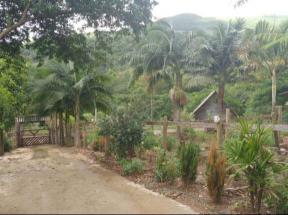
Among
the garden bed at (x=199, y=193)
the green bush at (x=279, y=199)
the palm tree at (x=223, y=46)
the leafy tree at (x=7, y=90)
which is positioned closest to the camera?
the green bush at (x=279, y=199)

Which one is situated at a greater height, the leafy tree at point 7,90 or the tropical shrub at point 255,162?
the leafy tree at point 7,90

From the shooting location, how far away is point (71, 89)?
2022 centimetres

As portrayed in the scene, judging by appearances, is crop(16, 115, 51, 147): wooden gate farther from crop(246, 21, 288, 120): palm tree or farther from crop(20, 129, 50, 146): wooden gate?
crop(246, 21, 288, 120): palm tree

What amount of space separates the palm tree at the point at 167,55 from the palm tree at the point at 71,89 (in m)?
3.24

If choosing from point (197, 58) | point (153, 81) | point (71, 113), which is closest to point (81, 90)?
point (71, 113)

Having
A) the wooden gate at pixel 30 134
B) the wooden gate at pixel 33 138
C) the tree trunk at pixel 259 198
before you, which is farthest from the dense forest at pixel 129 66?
the wooden gate at pixel 33 138

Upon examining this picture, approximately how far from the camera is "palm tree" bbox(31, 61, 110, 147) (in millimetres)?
19688

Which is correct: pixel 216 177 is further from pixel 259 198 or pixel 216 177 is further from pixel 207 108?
pixel 207 108

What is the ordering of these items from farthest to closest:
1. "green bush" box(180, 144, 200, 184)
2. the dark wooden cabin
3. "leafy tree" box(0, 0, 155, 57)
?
the dark wooden cabin < "leafy tree" box(0, 0, 155, 57) < "green bush" box(180, 144, 200, 184)

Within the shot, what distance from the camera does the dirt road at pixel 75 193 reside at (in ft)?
22.6

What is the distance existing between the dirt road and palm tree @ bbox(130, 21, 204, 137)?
34.2 feet

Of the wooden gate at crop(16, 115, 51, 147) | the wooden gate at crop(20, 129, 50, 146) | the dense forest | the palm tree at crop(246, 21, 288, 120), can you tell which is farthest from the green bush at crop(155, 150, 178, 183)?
the wooden gate at crop(20, 129, 50, 146)

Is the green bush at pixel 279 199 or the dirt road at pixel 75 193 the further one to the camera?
the dirt road at pixel 75 193

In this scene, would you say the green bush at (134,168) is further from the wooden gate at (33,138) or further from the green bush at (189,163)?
the wooden gate at (33,138)
